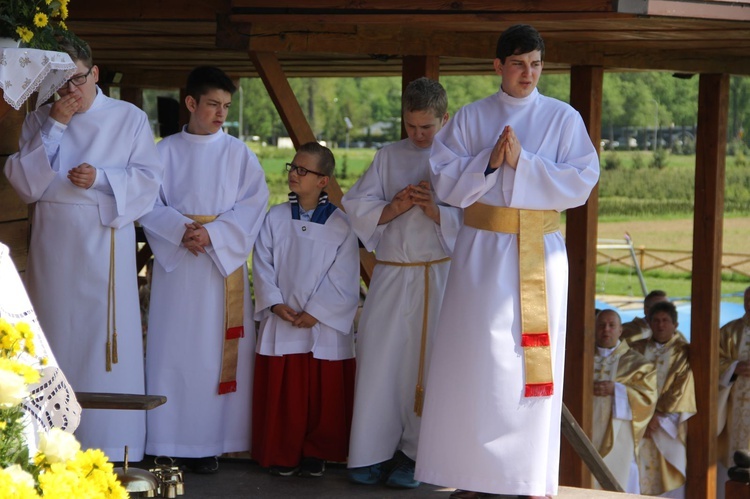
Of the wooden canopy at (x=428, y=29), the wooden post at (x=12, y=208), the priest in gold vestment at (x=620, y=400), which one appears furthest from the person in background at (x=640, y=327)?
the wooden post at (x=12, y=208)

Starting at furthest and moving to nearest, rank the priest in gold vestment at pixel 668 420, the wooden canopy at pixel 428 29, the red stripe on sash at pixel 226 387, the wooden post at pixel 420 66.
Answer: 1. the priest in gold vestment at pixel 668 420
2. the wooden post at pixel 420 66
3. the wooden canopy at pixel 428 29
4. the red stripe on sash at pixel 226 387

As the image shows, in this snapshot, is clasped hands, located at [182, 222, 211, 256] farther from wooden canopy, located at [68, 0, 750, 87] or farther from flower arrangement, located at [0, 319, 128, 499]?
flower arrangement, located at [0, 319, 128, 499]

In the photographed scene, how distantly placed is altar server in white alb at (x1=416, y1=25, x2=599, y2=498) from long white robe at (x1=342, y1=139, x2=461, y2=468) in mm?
383

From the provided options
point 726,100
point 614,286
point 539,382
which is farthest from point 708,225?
point 614,286

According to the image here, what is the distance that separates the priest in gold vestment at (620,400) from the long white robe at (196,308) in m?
4.52

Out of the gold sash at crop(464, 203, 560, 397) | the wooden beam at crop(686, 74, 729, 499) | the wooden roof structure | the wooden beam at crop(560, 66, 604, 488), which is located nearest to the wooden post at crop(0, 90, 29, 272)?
the wooden roof structure

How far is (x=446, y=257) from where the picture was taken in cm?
496

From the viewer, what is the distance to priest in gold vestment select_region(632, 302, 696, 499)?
897 centimetres

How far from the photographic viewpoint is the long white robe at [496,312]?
438 centimetres

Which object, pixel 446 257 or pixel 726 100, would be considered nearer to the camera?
pixel 446 257

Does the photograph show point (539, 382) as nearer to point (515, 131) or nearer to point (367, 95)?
point (515, 131)

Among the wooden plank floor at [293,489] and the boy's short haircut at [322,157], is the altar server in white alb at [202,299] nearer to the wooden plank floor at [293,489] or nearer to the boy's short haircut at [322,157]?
the wooden plank floor at [293,489]

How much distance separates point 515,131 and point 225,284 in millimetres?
1480

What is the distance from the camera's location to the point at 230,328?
510cm
